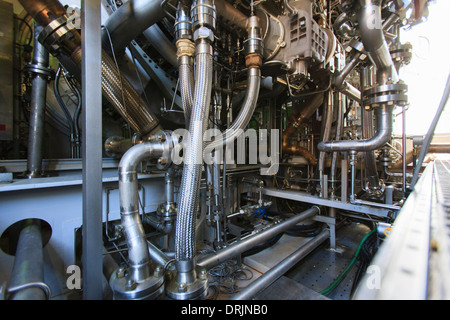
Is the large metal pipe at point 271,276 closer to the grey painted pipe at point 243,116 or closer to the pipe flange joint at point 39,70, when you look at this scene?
the grey painted pipe at point 243,116

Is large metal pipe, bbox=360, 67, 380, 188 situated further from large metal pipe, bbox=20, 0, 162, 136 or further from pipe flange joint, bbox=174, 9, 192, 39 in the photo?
large metal pipe, bbox=20, 0, 162, 136

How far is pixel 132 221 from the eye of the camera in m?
0.66

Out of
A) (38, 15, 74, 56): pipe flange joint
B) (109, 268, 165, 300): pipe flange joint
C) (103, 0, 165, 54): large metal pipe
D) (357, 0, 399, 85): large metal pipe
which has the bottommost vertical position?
(109, 268, 165, 300): pipe flange joint

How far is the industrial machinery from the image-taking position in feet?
1.96

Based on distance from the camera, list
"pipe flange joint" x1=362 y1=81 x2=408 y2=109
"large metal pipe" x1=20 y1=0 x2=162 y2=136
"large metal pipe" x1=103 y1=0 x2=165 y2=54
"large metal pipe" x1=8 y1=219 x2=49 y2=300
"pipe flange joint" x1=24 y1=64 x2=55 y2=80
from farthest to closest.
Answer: "pipe flange joint" x1=362 y1=81 x2=408 y2=109, "pipe flange joint" x1=24 y1=64 x2=55 y2=80, "large metal pipe" x1=103 y1=0 x2=165 y2=54, "large metal pipe" x1=20 y1=0 x2=162 y2=136, "large metal pipe" x1=8 y1=219 x2=49 y2=300

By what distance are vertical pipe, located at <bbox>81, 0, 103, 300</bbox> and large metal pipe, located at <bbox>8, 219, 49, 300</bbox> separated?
0.12m

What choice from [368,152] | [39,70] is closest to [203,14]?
[39,70]

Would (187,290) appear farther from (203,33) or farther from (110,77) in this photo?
(110,77)

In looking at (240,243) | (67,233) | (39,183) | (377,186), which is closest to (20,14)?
(39,183)

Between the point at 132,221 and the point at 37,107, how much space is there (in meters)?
1.04

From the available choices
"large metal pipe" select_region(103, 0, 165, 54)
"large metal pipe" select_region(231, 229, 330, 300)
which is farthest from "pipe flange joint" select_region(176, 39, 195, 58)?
"large metal pipe" select_region(231, 229, 330, 300)

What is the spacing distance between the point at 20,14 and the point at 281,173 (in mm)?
2758

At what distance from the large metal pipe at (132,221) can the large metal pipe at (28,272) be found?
208 mm
